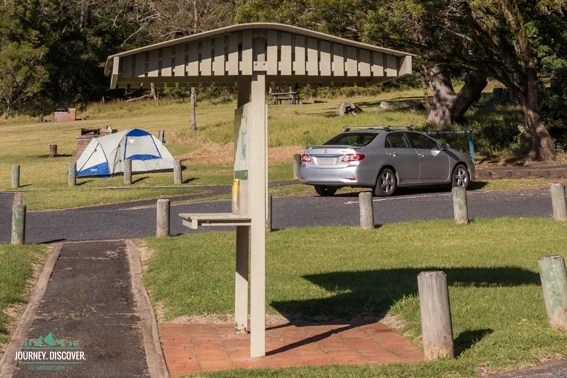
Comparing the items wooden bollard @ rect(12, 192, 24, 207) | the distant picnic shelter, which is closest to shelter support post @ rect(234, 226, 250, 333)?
the distant picnic shelter

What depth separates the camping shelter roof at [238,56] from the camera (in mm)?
8398

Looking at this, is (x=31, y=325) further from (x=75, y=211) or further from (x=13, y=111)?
(x=13, y=111)

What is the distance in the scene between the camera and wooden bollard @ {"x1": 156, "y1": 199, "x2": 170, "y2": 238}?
15875 mm

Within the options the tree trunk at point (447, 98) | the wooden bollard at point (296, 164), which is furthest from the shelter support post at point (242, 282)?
the tree trunk at point (447, 98)

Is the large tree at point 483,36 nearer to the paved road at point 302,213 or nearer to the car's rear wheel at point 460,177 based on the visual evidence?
the car's rear wheel at point 460,177

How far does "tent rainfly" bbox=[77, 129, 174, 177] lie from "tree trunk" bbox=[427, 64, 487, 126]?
35.1 feet

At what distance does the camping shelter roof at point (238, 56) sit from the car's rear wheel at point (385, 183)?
12778 mm

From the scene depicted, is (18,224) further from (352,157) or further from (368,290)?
(352,157)

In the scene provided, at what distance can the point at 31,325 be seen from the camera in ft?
31.3

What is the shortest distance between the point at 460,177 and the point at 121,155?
14167mm

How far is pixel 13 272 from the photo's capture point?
12375mm

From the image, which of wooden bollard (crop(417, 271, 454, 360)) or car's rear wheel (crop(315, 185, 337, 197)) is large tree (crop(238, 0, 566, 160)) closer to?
car's rear wheel (crop(315, 185, 337, 197))

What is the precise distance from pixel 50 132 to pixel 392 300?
46942 millimetres

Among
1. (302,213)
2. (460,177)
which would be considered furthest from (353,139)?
(302,213)
